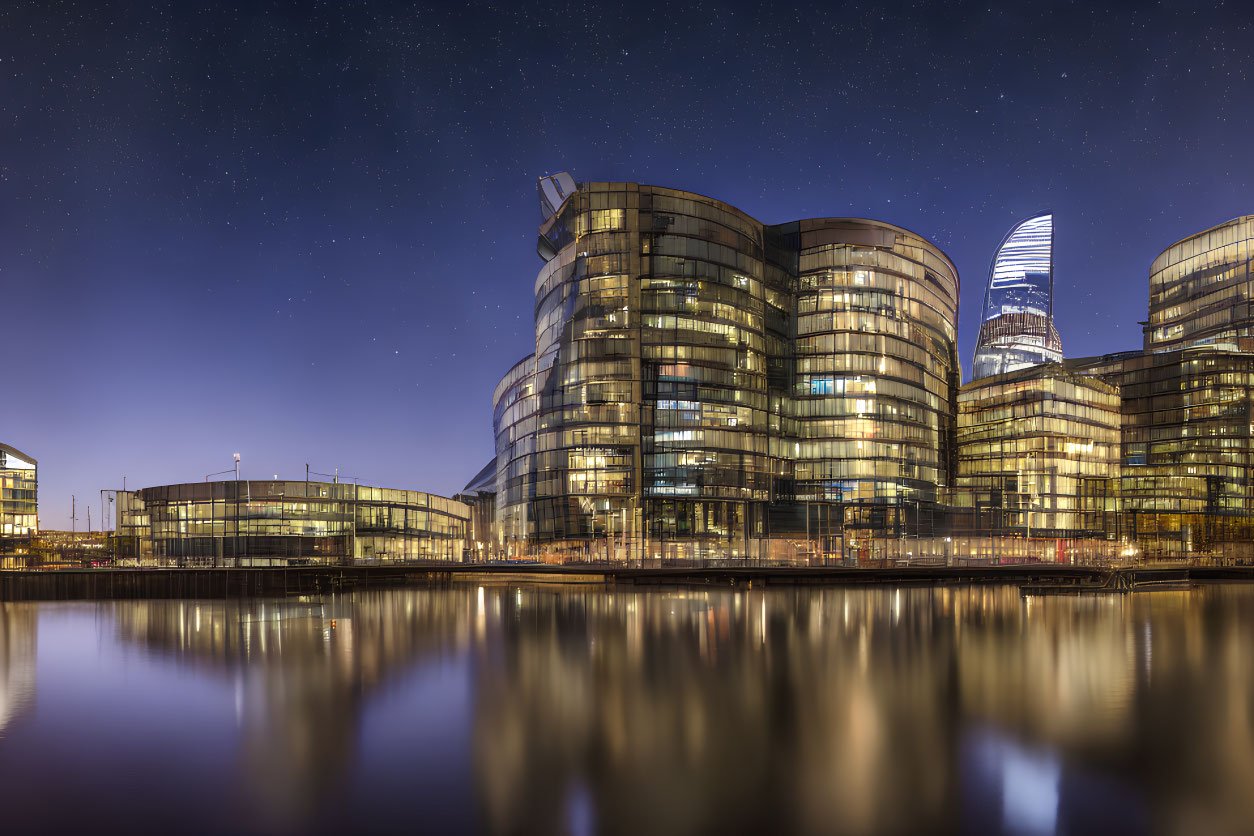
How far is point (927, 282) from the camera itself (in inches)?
5561

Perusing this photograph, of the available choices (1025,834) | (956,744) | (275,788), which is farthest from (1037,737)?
(275,788)

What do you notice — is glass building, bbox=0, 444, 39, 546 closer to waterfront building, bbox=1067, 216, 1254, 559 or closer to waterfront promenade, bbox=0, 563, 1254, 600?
waterfront promenade, bbox=0, 563, 1254, 600

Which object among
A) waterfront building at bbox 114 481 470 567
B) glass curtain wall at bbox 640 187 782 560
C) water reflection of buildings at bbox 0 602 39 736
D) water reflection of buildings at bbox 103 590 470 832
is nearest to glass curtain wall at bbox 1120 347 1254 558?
glass curtain wall at bbox 640 187 782 560

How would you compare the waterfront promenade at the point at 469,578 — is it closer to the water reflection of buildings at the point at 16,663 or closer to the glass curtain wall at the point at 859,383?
the water reflection of buildings at the point at 16,663

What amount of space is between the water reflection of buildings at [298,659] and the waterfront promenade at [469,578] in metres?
4.83

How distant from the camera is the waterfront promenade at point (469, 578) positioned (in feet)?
222

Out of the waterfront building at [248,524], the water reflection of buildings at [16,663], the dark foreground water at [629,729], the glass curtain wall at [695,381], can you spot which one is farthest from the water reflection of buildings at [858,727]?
the glass curtain wall at [695,381]

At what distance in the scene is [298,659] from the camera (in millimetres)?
32188

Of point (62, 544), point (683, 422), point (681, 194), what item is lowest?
point (62, 544)

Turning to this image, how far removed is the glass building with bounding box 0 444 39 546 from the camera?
516 feet

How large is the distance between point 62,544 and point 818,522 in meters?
136

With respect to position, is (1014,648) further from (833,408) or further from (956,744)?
(833,408)

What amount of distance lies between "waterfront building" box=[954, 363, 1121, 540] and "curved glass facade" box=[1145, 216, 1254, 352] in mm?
21905

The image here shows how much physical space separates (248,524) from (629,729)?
278 ft
